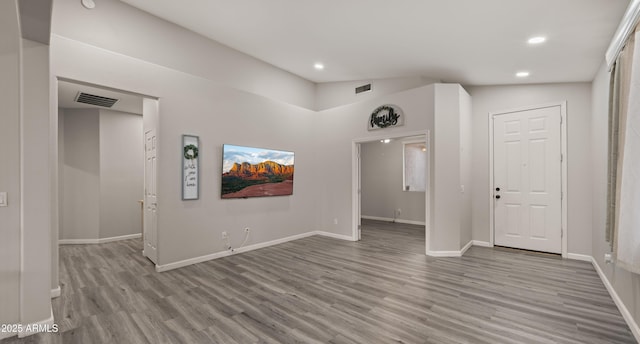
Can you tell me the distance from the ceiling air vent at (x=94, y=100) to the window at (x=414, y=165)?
6.93 m

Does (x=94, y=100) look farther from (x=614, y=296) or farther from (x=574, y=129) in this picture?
(x=574, y=129)

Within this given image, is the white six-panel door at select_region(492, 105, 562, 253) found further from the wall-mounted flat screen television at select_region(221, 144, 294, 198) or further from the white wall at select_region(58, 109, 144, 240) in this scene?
the white wall at select_region(58, 109, 144, 240)

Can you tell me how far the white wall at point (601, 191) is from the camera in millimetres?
2621

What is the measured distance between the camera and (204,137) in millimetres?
4363

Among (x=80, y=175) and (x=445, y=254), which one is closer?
(x=445, y=254)

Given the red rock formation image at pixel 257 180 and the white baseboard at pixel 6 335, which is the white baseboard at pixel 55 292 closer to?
the white baseboard at pixel 6 335

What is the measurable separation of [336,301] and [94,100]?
537cm

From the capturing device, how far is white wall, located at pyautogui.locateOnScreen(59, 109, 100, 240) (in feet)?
17.9

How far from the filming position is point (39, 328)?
7.73ft

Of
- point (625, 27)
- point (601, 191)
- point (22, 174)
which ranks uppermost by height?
point (625, 27)

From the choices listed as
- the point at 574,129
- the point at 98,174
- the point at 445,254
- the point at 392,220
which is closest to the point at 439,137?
the point at 445,254

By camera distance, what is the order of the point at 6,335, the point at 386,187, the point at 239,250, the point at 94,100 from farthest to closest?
1. the point at 386,187
2. the point at 94,100
3. the point at 239,250
4. the point at 6,335

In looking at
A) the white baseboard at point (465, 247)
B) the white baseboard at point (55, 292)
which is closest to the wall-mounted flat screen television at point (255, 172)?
the white baseboard at point (55, 292)

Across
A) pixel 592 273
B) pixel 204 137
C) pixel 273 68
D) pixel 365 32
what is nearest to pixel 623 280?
pixel 592 273
